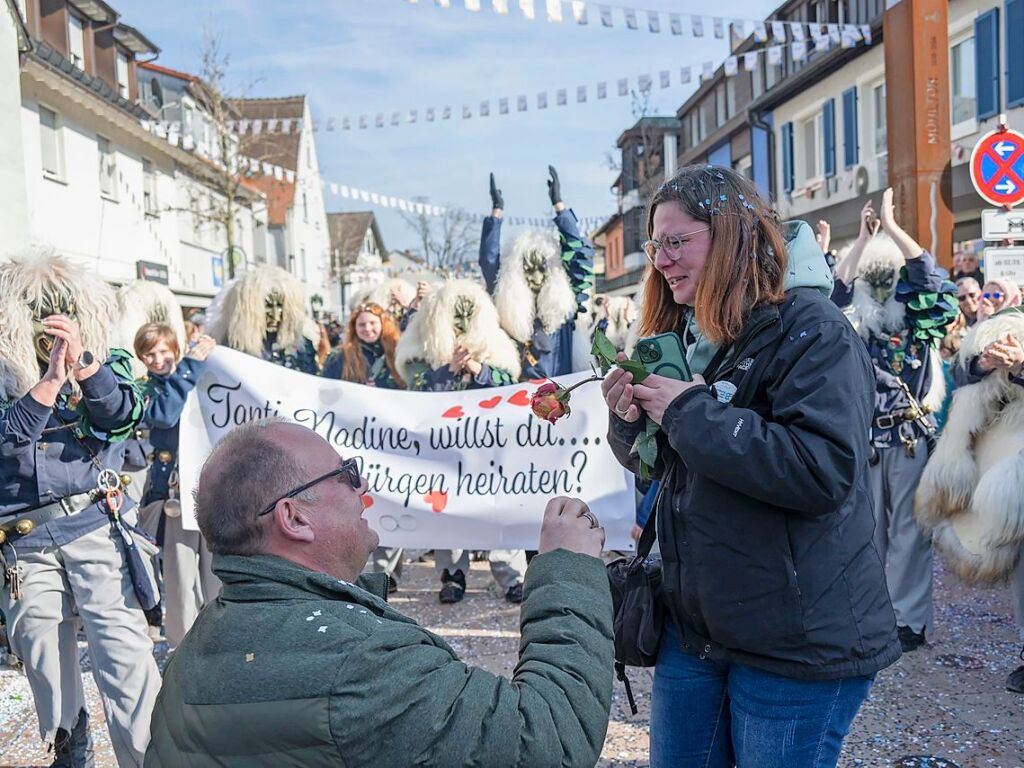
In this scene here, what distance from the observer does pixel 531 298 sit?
22.8 ft

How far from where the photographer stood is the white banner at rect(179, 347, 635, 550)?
4.78 metres

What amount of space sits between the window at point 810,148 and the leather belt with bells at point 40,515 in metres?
22.7

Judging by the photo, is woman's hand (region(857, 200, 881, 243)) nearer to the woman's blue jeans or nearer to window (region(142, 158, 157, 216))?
the woman's blue jeans

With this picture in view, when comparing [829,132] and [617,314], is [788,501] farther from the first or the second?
[829,132]

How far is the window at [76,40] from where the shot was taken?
1828cm

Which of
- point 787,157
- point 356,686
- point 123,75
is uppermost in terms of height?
point 123,75

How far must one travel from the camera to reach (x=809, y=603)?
186 centimetres

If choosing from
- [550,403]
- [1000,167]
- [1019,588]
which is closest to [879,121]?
[1000,167]

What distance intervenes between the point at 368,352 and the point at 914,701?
4.37 m

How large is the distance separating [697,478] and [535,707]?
728mm

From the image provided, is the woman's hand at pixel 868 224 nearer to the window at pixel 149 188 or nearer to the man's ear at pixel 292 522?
the man's ear at pixel 292 522

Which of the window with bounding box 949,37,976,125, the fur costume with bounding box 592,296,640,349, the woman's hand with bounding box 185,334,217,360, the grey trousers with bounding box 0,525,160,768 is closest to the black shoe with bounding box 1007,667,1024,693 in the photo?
the grey trousers with bounding box 0,525,160,768

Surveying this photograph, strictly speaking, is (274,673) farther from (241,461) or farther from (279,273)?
(279,273)

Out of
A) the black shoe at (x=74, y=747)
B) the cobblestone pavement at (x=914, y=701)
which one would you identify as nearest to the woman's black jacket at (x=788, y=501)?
the cobblestone pavement at (x=914, y=701)
